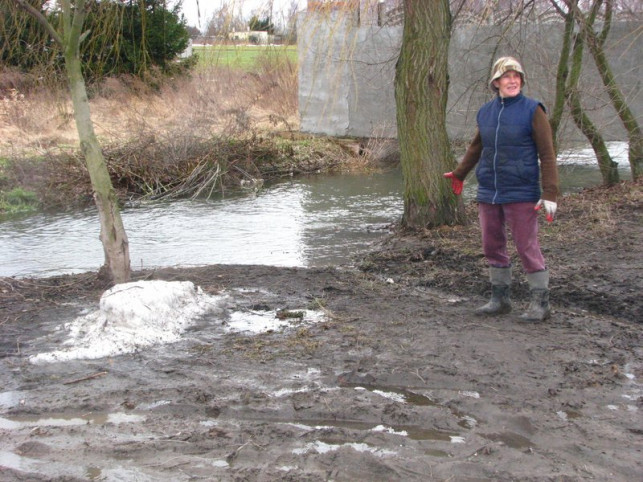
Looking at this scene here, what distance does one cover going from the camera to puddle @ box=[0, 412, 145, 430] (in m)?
3.88

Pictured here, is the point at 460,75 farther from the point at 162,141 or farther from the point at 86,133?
the point at 86,133

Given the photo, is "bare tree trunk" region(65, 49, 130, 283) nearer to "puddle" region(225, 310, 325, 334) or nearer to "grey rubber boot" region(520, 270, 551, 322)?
"puddle" region(225, 310, 325, 334)

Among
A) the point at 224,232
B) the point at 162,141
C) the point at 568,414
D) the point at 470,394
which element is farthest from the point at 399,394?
the point at 162,141

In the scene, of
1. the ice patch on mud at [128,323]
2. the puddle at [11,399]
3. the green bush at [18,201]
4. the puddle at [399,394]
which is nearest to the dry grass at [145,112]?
the green bush at [18,201]

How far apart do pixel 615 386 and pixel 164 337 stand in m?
2.97

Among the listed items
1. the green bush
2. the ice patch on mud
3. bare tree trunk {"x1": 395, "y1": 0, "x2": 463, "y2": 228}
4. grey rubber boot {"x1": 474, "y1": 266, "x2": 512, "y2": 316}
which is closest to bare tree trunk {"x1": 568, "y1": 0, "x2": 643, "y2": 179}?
bare tree trunk {"x1": 395, "y1": 0, "x2": 463, "y2": 228}

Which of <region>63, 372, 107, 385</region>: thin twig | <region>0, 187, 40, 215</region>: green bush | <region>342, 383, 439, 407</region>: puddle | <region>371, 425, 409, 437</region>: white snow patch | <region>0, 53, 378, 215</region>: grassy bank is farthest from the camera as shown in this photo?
<region>0, 53, 378, 215</region>: grassy bank

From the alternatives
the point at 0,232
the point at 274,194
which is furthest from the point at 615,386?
the point at 274,194

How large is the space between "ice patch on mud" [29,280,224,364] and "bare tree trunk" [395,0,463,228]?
3.82m

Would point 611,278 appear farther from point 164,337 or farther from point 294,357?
point 164,337

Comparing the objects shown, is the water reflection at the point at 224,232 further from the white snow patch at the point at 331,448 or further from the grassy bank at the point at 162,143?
the white snow patch at the point at 331,448

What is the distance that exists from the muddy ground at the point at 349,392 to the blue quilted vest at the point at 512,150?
0.97 metres

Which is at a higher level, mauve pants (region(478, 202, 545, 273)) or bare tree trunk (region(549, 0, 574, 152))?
bare tree trunk (region(549, 0, 574, 152))

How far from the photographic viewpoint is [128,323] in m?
5.09
